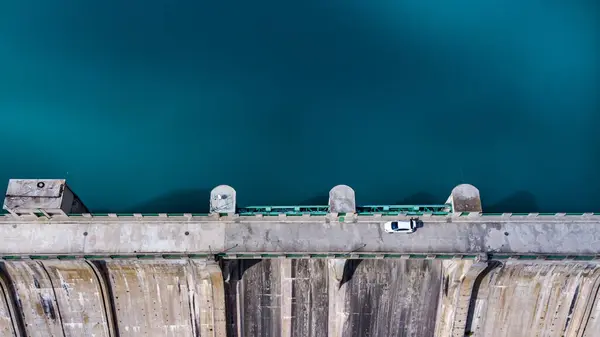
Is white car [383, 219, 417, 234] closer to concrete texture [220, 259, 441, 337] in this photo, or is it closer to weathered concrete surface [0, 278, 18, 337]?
concrete texture [220, 259, 441, 337]

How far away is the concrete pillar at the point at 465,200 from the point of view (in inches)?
1121

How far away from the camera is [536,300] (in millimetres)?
32531

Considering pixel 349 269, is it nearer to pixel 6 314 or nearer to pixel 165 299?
pixel 165 299

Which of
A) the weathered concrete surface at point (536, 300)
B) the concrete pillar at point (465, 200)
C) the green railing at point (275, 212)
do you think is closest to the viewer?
the concrete pillar at point (465, 200)

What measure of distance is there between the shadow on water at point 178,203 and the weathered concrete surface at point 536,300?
23969mm

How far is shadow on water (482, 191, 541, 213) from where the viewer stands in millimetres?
37938

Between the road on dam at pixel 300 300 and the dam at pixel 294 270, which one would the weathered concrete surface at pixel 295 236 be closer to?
the dam at pixel 294 270

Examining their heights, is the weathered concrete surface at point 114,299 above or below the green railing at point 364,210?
below

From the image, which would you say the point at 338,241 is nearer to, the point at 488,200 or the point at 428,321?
the point at 428,321

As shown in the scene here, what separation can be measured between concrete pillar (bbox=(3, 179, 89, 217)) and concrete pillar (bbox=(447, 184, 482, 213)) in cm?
2588

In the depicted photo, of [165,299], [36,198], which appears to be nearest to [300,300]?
[165,299]

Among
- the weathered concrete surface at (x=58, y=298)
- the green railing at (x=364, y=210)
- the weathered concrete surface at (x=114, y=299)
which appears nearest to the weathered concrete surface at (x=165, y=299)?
the weathered concrete surface at (x=114, y=299)

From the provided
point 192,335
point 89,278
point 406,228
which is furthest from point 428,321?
point 89,278

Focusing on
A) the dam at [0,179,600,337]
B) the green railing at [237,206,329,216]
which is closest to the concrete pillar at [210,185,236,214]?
the dam at [0,179,600,337]
